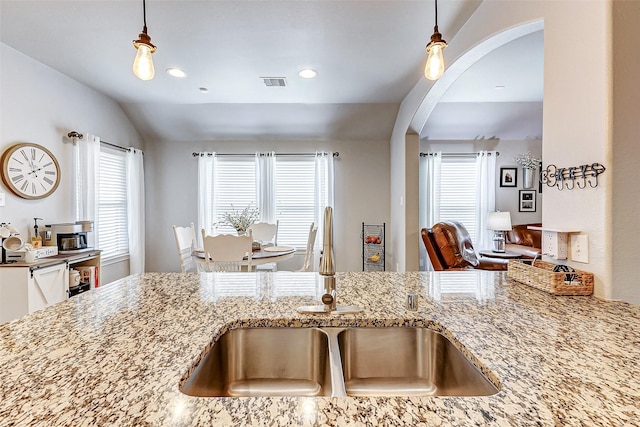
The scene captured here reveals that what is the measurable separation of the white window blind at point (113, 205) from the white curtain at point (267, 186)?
1799 mm

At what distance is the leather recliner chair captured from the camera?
3324mm

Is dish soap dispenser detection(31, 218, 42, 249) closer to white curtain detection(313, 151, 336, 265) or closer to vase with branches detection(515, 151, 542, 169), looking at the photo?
white curtain detection(313, 151, 336, 265)

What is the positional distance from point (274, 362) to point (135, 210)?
4.12 metres

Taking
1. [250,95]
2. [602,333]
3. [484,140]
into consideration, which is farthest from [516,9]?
[484,140]

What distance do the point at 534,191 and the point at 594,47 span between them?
458 centimetres

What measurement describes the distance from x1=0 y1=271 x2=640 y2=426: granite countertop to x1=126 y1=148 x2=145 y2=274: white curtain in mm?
3415

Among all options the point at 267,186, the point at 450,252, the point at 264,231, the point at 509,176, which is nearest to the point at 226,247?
the point at 264,231

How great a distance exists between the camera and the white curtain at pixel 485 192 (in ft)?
15.9

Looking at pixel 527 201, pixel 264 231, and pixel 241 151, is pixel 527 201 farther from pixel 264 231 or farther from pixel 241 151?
pixel 241 151

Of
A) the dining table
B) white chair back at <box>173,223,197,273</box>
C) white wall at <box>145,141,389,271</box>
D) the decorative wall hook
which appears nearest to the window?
white wall at <box>145,141,389,271</box>

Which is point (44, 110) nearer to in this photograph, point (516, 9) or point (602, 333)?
point (516, 9)

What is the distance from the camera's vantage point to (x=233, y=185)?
4.80 meters

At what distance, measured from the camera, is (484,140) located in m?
4.95

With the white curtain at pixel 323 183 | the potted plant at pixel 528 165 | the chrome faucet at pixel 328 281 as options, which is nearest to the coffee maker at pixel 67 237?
the white curtain at pixel 323 183
